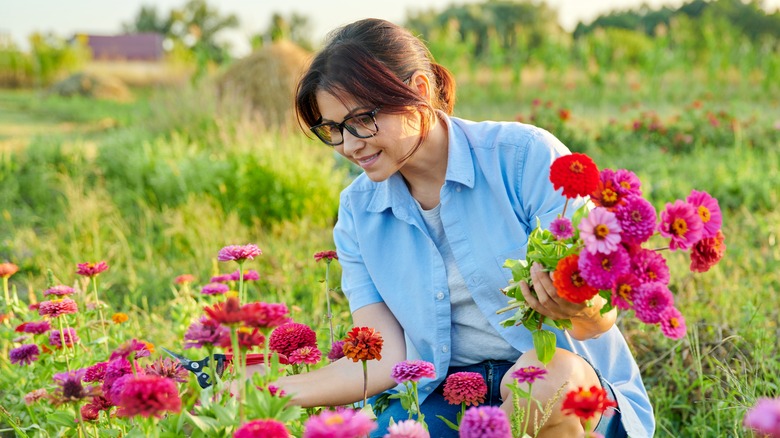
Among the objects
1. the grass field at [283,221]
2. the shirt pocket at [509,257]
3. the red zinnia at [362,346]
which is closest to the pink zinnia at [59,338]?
the grass field at [283,221]

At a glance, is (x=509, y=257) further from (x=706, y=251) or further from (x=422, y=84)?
(x=706, y=251)

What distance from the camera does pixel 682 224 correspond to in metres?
1.17

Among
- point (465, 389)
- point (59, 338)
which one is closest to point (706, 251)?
point (465, 389)

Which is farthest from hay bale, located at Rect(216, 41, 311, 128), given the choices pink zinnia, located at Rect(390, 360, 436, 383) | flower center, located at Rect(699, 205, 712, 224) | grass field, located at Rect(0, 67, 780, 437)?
flower center, located at Rect(699, 205, 712, 224)

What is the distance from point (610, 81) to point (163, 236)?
1128 centimetres

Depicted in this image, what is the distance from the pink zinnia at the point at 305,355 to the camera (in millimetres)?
1581

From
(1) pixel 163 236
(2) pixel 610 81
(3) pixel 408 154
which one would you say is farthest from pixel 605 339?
(2) pixel 610 81

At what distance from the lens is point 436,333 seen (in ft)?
6.72

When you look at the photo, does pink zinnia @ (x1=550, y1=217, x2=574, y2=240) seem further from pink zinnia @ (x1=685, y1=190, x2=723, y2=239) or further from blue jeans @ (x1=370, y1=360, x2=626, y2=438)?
blue jeans @ (x1=370, y1=360, x2=626, y2=438)

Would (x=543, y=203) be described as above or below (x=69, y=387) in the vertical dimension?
above

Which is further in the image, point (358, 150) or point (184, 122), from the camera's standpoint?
point (184, 122)

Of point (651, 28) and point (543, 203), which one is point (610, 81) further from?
point (651, 28)

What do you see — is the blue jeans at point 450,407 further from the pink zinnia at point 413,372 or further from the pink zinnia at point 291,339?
the pink zinnia at point 413,372

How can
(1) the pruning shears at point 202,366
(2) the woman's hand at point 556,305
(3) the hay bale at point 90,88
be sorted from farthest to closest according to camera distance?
1. (3) the hay bale at point 90,88
2. (1) the pruning shears at point 202,366
3. (2) the woman's hand at point 556,305
